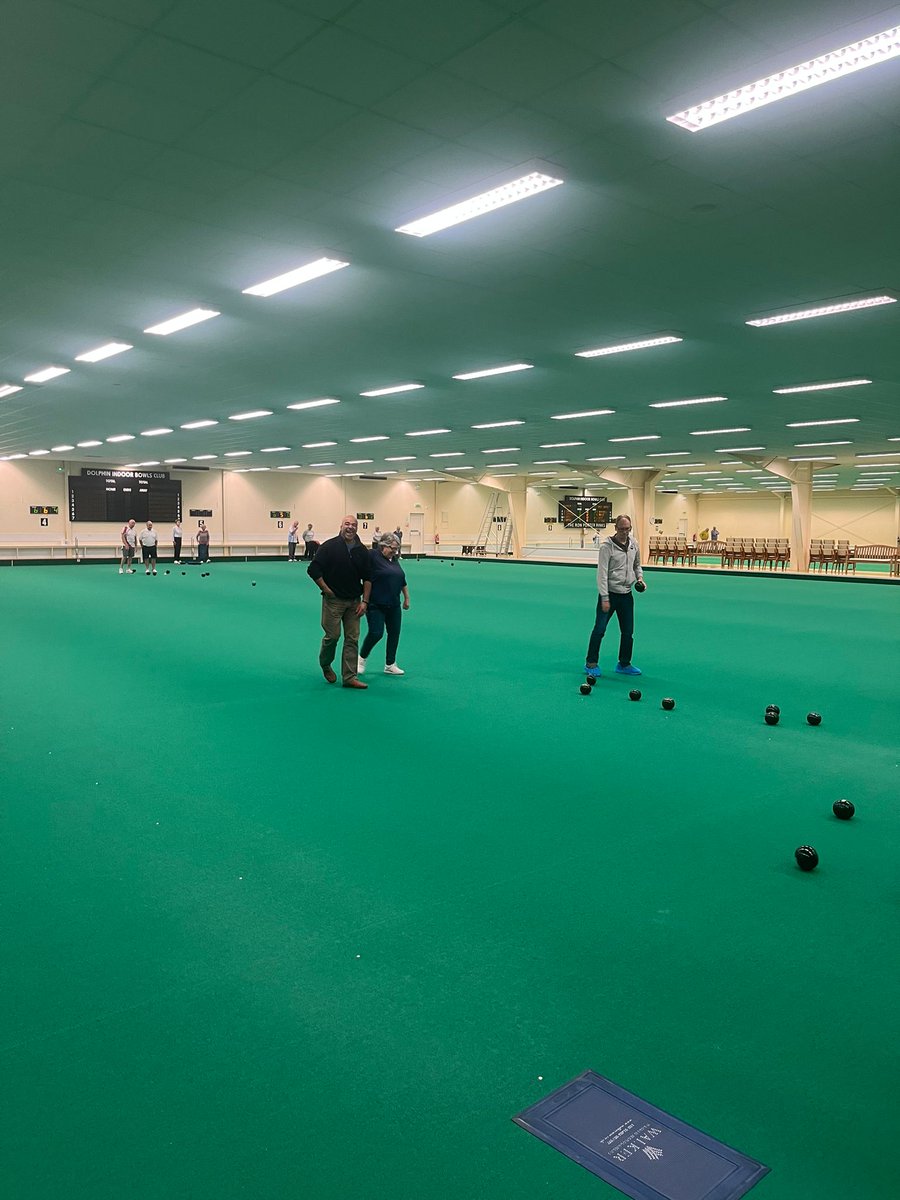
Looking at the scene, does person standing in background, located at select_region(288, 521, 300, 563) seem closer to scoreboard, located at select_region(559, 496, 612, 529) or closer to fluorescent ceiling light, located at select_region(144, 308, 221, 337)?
scoreboard, located at select_region(559, 496, 612, 529)

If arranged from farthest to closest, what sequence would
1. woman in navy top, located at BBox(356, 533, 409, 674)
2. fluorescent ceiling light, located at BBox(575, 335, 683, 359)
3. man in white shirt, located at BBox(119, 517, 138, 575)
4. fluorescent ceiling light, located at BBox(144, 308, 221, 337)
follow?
man in white shirt, located at BBox(119, 517, 138, 575), fluorescent ceiling light, located at BBox(575, 335, 683, 359), fluorescent ceiling light, located at BBox(144, 308, 221, 337), woman in navy top, located at BBox(356, 533, 409, 674)

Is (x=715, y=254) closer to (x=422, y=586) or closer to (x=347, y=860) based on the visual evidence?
(x=347, y=860)

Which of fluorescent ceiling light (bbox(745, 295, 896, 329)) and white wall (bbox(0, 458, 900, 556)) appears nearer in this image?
fluorescent ceiling light (bbox(745, 295, 896, 329))

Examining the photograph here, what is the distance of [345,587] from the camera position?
9.55m

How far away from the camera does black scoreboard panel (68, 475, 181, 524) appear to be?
3747cm

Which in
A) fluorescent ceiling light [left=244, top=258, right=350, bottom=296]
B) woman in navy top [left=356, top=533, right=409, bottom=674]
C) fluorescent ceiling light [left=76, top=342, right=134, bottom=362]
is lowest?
woman in navy top [left=356, top=533, right=409, bottom=674]

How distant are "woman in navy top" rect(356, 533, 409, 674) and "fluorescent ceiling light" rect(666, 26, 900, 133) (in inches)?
215

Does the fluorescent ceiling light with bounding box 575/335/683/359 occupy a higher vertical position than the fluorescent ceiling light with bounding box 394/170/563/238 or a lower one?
higher

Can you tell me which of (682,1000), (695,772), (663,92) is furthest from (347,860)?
(663,92)

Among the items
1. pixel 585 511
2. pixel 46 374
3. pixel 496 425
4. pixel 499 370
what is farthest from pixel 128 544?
pixel 585 511

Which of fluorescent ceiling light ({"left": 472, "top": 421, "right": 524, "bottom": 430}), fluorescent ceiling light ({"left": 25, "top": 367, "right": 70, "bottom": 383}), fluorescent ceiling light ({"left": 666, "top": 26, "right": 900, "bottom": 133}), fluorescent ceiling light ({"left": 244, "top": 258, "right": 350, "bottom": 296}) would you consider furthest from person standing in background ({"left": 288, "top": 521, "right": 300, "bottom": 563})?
fluorescent ceiling light ({"left": 666, "top": 26, "right": 900, "bottom": 133})

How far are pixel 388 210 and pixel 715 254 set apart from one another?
A: 11.7ft

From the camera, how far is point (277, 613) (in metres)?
17.5

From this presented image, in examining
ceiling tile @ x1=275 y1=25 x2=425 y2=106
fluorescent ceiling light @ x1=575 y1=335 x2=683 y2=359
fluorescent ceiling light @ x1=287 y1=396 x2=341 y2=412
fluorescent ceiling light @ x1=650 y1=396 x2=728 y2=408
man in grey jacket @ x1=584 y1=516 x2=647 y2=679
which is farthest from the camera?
fluorescent ceiling light @ x1=287 y1=396 x2=341 y2=412
